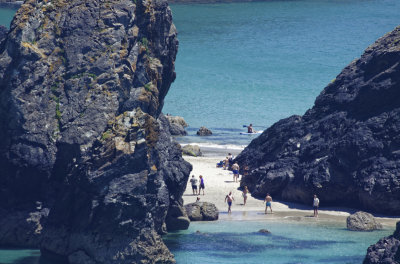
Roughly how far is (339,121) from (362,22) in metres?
107

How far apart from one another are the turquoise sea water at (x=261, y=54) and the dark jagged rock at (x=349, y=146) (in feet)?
91.3

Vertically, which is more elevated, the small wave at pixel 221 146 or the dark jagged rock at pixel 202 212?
the small wave at pixel 221 146

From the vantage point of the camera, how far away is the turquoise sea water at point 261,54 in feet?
339

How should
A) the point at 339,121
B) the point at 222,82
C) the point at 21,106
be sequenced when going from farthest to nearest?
the point at 222,82 → the point at 339,121 → the point at 21,106

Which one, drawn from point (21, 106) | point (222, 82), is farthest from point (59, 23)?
point (222, 82)

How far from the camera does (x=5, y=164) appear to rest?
36.5 m

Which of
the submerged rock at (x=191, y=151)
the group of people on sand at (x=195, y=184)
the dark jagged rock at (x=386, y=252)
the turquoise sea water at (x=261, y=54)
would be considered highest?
the turquoise sea water at (x=261, y=54)

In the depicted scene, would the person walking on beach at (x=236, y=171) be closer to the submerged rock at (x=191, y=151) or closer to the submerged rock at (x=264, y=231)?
the submerged rock at (x=191, y=151)

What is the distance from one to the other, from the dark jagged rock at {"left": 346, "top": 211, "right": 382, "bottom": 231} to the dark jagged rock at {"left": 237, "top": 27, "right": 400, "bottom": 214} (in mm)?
3338

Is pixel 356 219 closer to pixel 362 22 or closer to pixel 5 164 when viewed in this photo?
pixel 5 164

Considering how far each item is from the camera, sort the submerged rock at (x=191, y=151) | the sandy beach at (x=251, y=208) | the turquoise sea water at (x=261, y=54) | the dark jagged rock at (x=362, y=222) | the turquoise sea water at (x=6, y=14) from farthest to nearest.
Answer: the turquoise sea water at (x=6, y=14) < the turquoise sea water at (x=261, y=54) < the submerged rock at (x=191, y=151) < the sandy beach at (x=251, y=208) < the dark jagged rock at (x=362, y=222)

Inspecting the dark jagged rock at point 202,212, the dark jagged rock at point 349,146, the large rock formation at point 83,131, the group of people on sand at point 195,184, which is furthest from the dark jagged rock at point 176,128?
the large rock formation at point 83,131

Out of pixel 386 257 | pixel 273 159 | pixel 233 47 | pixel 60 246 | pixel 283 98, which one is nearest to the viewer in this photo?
pixel 386 257

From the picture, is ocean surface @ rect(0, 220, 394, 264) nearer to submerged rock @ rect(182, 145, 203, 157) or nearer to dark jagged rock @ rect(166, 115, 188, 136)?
submerged rock @ rect(182, 145, 203, 157)
